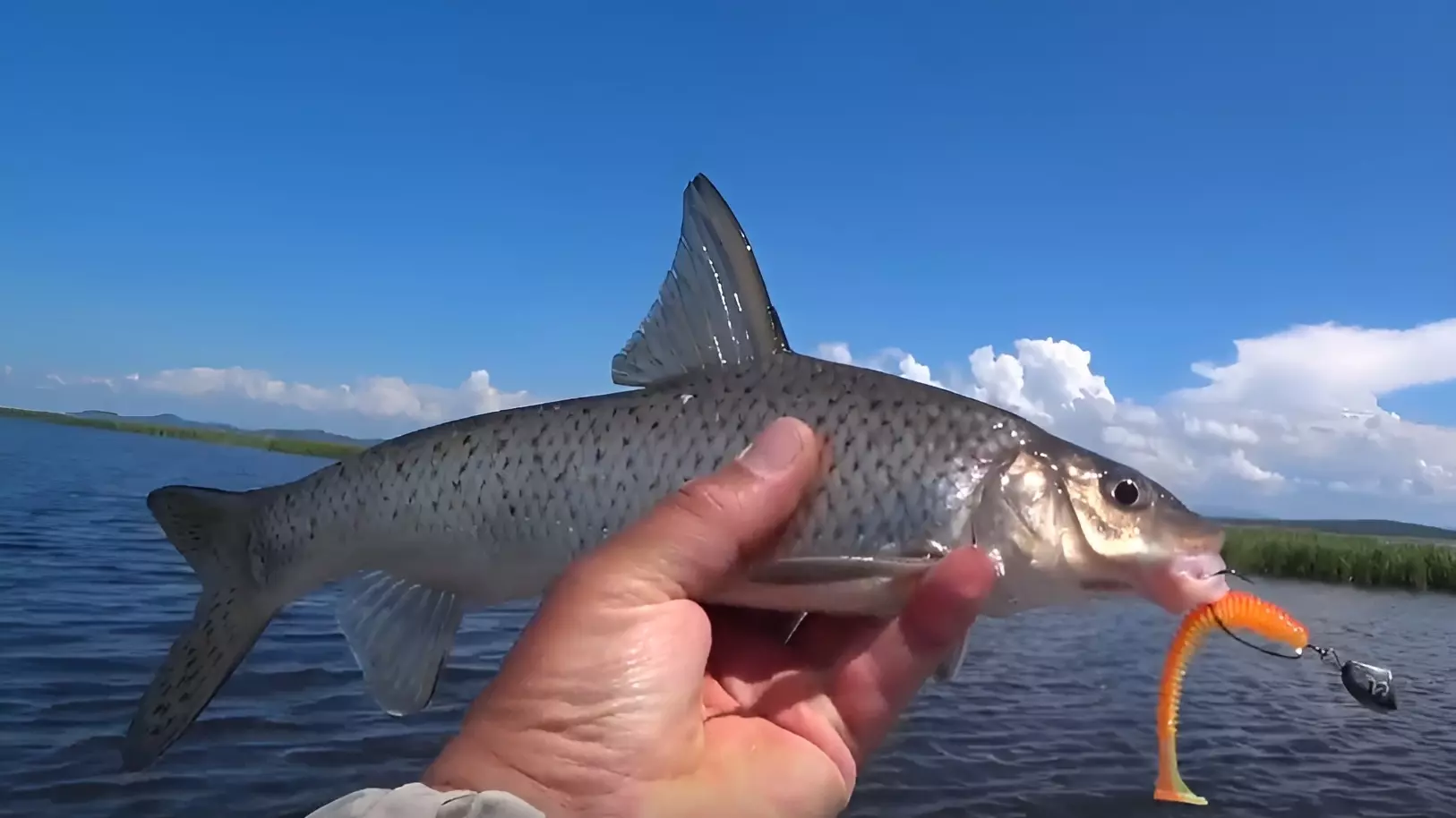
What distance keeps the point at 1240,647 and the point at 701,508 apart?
2447 cm

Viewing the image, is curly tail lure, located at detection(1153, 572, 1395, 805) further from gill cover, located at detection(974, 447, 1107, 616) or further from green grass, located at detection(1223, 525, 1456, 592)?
green grass, located at detection(1223, 525, 1456, 592)

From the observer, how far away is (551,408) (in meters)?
4.03

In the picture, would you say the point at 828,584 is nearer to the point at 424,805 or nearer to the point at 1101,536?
the point at 1101,536

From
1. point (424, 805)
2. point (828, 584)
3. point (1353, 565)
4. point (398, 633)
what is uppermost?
point (828, 584)

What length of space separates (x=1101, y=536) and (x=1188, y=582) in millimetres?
337

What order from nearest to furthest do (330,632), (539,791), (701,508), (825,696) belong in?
(539,791)
(701,508)
(825,696)
(330,632)

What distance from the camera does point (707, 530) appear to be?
10.2 ft

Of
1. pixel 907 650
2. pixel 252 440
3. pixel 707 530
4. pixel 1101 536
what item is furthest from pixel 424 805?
pixel 252 440

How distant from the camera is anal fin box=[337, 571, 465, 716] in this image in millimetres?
4156

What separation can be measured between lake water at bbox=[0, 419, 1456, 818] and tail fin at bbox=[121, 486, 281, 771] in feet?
17.3

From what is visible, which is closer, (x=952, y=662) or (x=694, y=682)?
(x=694, y=682)

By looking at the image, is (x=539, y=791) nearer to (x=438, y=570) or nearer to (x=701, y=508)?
(x=701, y=508)

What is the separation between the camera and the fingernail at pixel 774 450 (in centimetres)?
326

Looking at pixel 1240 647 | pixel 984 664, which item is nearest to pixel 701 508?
pixel 984 664
